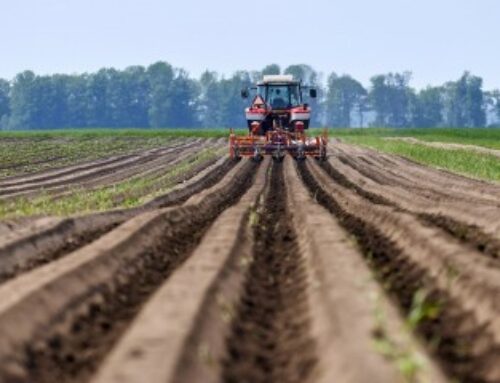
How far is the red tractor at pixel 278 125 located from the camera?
30.4 metres

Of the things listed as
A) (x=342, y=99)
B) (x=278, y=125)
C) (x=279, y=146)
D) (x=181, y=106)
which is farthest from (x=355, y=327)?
(x=342, y=99)

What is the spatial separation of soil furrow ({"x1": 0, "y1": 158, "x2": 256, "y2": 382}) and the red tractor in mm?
18348

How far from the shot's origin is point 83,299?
24.7 ft

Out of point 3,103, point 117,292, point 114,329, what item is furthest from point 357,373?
point 3,103

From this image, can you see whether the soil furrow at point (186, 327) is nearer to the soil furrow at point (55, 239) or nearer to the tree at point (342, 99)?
the soil furrow at point (55, 239)

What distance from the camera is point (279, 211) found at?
593 inches

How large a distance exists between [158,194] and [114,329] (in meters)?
11.2

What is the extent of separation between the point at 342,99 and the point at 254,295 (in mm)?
148794

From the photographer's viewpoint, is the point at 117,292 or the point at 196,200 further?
the point at 196,200

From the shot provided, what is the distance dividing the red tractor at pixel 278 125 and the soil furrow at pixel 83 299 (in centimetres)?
1835

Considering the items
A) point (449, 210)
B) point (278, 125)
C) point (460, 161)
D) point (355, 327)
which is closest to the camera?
point (355, 327)

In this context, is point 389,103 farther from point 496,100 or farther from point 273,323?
point 273,323

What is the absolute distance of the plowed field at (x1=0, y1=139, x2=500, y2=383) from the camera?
18.1ft

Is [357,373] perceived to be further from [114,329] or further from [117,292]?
[117,292]
